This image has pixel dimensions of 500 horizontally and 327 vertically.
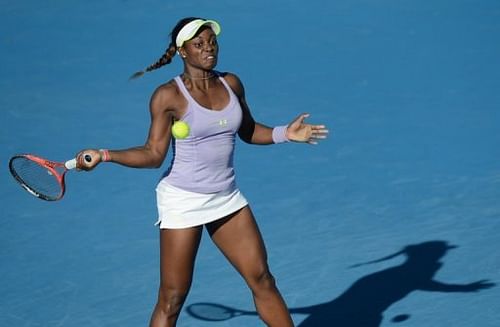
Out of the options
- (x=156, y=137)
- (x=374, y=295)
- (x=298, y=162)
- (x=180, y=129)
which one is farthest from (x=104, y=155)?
(x=298, y=162)

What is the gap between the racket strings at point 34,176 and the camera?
6.77 metres

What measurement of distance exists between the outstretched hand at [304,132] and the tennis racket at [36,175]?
1346 mm

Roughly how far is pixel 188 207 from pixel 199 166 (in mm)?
240

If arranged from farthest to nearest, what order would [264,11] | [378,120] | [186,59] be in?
[264,11] → [378,120] → [186,59]

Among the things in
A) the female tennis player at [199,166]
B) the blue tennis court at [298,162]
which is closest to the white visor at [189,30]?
the female tennis player at [199,166]

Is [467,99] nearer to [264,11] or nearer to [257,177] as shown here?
[257,177]

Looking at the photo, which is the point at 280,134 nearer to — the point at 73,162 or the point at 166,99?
the point at 166,99

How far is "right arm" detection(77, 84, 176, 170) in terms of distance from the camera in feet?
20.2

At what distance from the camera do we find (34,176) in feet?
22.4

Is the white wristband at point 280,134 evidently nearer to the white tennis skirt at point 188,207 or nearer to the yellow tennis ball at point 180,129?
the white tennis skirt at point 188,207

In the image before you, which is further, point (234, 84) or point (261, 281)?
point (234, 84)

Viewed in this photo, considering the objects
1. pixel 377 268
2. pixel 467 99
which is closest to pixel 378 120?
pixel 467 99

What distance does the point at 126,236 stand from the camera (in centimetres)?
918

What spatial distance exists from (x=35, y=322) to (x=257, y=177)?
3.07 metres
